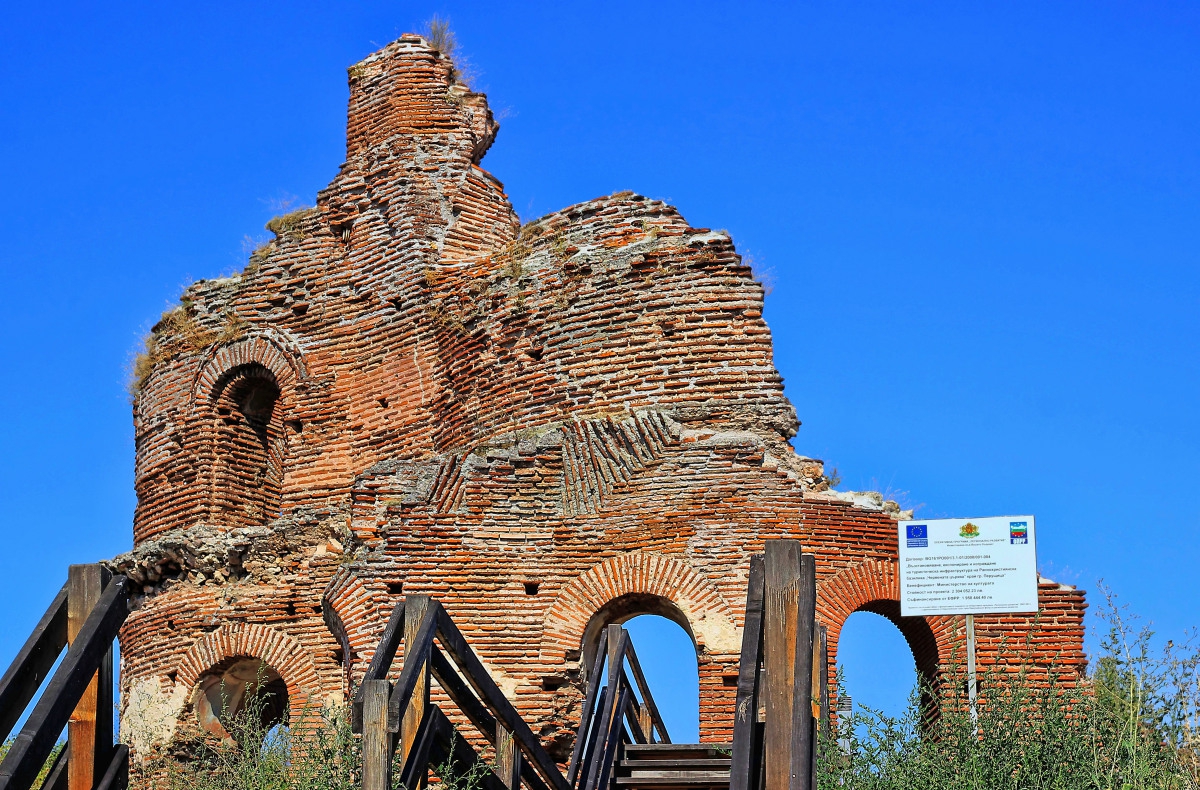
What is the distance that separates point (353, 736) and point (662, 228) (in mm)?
7267

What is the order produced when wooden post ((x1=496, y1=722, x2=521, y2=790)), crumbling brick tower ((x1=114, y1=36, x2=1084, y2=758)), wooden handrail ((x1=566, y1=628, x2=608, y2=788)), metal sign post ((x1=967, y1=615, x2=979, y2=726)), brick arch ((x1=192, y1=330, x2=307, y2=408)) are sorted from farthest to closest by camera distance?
brick arch ((x1=192, y1=330, x2=307, y2=408)) < crumbling brick tower ((x1=114, y1=36, x2=1084, y2=758)) < metal sign post ((x1=967, y1=615, x2=979, y2=726)) < wooden handrail ((x1=566, y1=628, x2=608, y2=788)) < wooden post ((x1=496, y1=722, x2=521, y2=790))

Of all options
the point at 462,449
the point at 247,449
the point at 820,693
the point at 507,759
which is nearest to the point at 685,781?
the point at 507,759

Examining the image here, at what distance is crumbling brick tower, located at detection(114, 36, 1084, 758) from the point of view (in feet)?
42.2

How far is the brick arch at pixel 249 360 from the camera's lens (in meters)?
17.4

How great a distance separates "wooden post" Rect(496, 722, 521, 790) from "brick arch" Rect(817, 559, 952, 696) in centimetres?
434

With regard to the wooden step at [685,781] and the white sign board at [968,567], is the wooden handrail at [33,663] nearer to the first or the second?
the wooden step at [685,781]

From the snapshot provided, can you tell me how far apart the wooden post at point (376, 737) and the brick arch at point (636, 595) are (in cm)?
562

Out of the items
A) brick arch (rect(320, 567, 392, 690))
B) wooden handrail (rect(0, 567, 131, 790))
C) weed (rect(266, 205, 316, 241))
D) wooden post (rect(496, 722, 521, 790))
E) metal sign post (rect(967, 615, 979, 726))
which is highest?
weed (rect(266, 205, 316, 241))

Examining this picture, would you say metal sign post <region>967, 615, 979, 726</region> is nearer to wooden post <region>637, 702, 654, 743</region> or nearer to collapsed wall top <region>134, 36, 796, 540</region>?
collapsed wall top <region>134, 36, 796, 540</region>

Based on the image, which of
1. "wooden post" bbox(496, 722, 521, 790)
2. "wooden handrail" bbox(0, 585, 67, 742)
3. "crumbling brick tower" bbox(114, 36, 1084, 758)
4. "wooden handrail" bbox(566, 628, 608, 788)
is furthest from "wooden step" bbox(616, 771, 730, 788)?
"wooden handrail" bbox(0, 585, 67, 742)

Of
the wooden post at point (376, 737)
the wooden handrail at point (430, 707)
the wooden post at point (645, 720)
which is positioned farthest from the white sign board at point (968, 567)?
the wooden post at point (376, 737)

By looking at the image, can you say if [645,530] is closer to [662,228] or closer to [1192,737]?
[662,228]

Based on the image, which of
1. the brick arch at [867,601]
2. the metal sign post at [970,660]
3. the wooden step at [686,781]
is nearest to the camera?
the wooden step at [686,781]

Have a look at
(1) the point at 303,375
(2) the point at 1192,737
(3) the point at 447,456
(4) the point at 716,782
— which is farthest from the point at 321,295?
(2) the point at 1192,737
